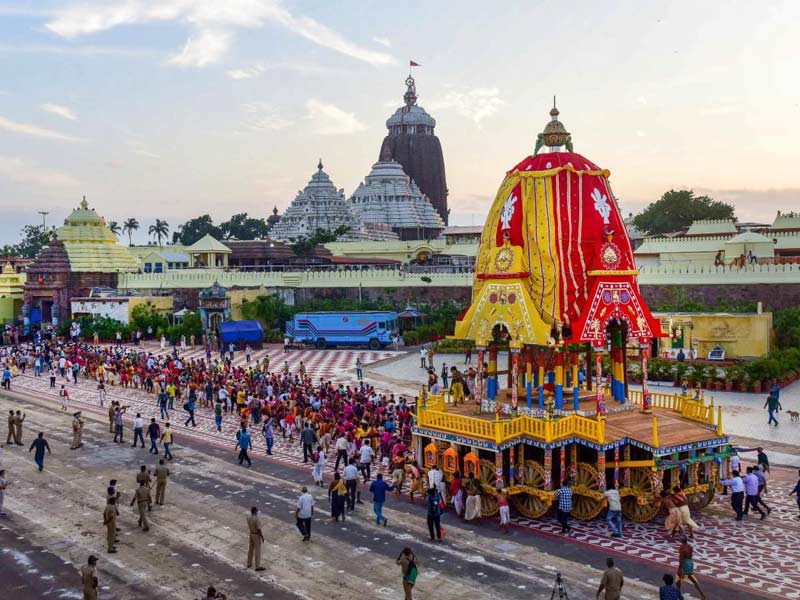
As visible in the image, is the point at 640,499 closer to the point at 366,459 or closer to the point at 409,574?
the point at 409,574

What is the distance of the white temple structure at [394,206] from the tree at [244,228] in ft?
84.3

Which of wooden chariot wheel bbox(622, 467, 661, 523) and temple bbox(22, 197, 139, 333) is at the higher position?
temple bbox(22, 197, 139, 333)

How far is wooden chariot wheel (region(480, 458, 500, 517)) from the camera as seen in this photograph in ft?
52.0

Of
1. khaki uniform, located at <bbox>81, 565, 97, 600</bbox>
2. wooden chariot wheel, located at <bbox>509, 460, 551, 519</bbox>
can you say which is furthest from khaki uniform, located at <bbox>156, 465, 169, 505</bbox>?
wooden chariot wheel, located at <bbox>509, 460, 551, 519</bbox>

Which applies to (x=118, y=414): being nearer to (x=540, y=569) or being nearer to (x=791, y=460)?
(x=540, y=569)

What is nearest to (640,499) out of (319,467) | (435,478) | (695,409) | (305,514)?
(695,409)

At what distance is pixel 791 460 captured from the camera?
20.1m

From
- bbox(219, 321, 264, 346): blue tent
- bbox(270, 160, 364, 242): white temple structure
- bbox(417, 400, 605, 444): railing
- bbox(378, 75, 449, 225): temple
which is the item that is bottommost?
bbox(417, 400, 605, 444): railing

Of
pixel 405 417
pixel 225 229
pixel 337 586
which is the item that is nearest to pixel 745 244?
pixel 405 417

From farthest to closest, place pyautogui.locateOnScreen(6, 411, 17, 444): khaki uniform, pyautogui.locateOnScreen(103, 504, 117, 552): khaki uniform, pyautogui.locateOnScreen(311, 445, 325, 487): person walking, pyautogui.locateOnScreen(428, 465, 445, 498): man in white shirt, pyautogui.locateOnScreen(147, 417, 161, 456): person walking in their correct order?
pyautogui.locateOnScreen(6, 411, 17, 444): khaki uniform, pyautogui.locateOnScreen(147, 417, 161, 456): person walking, pyautogui.locateOnScreen(311, 445, 325, 487): person walking, pyautogui.locateOnScreen(428, 465, 445, 498): man in white shirt, pyautogui.locateOnScreen(103, 504, 117, 552): khaki uniform

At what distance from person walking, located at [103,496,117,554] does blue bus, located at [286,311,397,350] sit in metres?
28.9

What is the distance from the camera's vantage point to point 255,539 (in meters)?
13.3

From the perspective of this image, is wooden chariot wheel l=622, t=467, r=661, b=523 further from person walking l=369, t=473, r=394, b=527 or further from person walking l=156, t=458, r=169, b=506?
person walking l=156, t=458, r=169, b=506

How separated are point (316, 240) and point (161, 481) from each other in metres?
48.4
